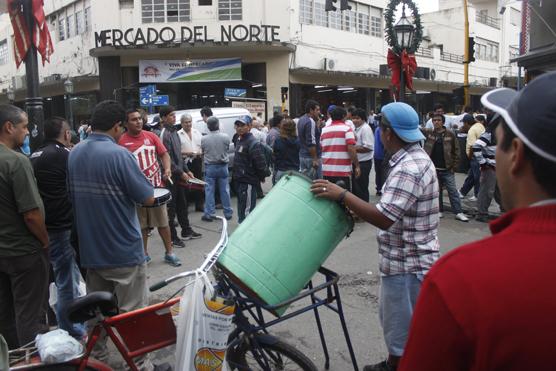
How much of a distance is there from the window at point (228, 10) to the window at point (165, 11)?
4.53 ft

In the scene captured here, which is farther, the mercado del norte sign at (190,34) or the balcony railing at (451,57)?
the balcony railing at (451,57)

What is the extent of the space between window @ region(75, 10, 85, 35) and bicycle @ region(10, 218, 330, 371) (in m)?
24.6

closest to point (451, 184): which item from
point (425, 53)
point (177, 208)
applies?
point (177, 208)

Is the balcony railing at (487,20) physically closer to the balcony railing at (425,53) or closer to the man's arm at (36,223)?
the balcony railing at (425,53)

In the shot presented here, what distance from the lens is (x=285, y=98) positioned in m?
22.2

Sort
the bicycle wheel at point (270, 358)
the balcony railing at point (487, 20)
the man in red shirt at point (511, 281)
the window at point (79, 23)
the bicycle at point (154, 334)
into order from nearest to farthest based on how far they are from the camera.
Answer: the man in red shirt at point (511, 281), the bicycle at point (154, 334), the bicycle wheel at point (270, 358), the window at point (79, 23), the balcony railing at point (487, 20)

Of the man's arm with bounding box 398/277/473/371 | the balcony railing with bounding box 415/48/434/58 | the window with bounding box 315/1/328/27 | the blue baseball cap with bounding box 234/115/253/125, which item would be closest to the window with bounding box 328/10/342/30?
the window with bounding box 315/1/328/27

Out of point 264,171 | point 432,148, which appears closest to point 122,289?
point 264,171

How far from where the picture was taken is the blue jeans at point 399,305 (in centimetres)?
279

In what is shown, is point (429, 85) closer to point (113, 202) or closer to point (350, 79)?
point (350, 79)

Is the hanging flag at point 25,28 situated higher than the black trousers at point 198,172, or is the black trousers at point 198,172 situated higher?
the hanging flag at point 25,28

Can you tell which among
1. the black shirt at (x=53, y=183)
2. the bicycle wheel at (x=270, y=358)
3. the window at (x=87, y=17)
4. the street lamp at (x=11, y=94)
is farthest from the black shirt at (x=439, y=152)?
the street lamp at (x=11, y=94)

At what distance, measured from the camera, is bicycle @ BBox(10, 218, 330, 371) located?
255cm

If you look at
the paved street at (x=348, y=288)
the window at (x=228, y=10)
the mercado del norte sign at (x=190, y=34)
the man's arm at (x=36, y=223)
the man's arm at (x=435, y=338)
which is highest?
the window at (x=228, y=10)
